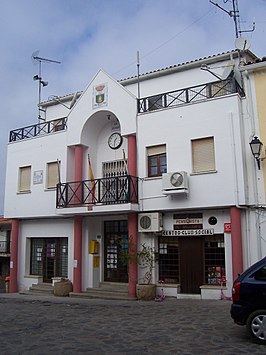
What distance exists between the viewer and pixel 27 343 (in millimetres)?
7820

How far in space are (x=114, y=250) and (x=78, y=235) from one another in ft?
5.29

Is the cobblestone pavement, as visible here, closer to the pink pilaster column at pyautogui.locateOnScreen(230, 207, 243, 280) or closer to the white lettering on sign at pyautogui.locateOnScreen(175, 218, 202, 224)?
the pink pilaster column at pyautogui.locateOnScreen(230, 207, 243, 280)

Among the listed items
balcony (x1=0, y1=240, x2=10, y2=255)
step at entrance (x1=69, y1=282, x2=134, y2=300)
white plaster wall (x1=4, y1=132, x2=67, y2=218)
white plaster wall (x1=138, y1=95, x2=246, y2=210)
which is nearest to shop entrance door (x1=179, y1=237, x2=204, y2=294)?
white plaster wall (x1=138, y1=95, x2=246, y2=210)

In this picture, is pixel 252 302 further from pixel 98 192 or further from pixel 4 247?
pixel 4 247

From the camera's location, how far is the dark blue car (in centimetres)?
721

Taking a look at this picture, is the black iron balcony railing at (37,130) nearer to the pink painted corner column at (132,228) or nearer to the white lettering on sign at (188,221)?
the pink painted corner column at (132,228)

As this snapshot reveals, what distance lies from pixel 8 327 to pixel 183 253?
22.1ft

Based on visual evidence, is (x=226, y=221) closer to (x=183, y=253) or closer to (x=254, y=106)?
(x=183, y=253)

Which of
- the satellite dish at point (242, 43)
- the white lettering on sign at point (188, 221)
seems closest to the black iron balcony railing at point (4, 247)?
the white lettering on sign at point (188, 221)

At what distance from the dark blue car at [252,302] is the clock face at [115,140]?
33.4 feet

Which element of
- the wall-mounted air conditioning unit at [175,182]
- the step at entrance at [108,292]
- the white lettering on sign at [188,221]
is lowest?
the step at entrance at [108,292]

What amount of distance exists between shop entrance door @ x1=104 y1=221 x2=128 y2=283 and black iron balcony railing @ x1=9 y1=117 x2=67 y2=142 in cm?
512

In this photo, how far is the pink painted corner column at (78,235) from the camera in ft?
52.6

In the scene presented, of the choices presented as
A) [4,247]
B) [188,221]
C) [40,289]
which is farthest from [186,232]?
[4,247]
